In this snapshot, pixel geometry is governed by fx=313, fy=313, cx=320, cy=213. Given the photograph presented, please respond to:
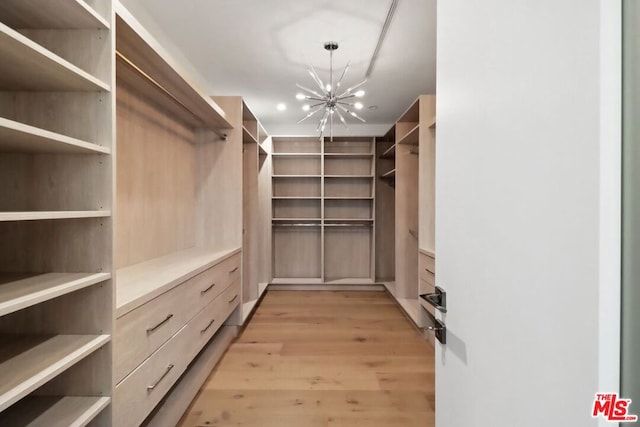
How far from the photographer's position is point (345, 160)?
5.16 m

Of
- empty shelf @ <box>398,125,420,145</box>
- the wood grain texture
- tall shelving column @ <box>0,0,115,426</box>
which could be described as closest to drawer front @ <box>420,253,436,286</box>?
empty shelf @ <box>398,125,420,145</box>

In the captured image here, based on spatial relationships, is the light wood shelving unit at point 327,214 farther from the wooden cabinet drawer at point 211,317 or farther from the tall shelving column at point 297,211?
the wooden cabinet drawer at point 211,317

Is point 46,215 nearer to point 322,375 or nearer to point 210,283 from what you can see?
point 210,283

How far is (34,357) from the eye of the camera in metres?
1.01

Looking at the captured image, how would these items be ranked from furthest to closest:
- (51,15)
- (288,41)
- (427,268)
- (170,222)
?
(427,268)
(288,41)
(170,222)
(51,15)

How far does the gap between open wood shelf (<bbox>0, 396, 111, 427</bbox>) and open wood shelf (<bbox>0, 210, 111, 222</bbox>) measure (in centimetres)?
67

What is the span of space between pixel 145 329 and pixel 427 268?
90.4 inches

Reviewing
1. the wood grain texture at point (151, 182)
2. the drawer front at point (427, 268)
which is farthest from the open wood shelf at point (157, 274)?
the drawer front at point (427, 268)

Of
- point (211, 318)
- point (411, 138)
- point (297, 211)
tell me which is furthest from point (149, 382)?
point (297, 211)

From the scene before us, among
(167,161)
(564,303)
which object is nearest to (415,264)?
(167,161)

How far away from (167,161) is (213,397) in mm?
1813

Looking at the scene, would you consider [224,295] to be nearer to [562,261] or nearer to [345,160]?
[562,261]

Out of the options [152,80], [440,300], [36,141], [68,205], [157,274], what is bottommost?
[157,274]

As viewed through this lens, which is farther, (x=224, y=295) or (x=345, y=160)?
(x=345, y=160)
